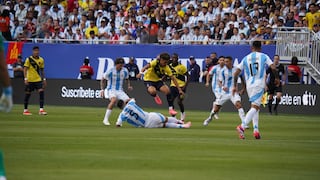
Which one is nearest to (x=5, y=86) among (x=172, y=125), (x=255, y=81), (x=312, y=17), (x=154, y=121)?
(x=255, y=81)

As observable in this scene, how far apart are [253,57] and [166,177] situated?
30.0 feet

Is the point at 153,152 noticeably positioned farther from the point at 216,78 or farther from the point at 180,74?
the point at 180,74

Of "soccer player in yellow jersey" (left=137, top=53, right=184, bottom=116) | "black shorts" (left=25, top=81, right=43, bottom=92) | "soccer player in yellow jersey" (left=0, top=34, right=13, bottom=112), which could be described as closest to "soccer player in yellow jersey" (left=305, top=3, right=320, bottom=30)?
"soccer player in yellow jersey" (left=137, top=53, right=184, bottom=116)

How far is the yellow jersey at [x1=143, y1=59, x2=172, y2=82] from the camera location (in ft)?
97.7

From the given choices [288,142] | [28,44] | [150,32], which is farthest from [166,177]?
[28,44]

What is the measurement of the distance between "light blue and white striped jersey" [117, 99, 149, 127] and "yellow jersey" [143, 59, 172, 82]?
14.4ft

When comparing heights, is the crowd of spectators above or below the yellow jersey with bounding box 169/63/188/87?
above

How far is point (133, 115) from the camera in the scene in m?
25.2

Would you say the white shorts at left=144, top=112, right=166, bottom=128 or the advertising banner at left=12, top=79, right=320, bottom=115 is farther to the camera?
the advertising banner at left=12, top=79, right=320, bottom=115

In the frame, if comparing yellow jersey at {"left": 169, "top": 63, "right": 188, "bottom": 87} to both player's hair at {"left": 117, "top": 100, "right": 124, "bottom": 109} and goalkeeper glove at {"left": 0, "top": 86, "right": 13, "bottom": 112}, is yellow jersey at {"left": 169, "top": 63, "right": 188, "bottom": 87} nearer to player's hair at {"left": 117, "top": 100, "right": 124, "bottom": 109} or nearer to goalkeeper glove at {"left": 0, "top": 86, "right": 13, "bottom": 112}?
player's hair at {"left": 117, "top": 100, "right": 124, "bottom": 109}

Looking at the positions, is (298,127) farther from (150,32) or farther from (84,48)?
(84,48)

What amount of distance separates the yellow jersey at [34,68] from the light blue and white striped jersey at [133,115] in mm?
Result: 8791

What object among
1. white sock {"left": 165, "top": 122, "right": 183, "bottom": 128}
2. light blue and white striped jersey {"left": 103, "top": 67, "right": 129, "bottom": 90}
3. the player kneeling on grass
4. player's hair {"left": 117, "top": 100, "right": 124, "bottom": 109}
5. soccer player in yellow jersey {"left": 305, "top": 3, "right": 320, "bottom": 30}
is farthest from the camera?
soccer player in yellow jersey {"left": 305, "top": 3, "right": 320, "bottom": 30}

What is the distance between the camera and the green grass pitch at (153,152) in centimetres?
1383
